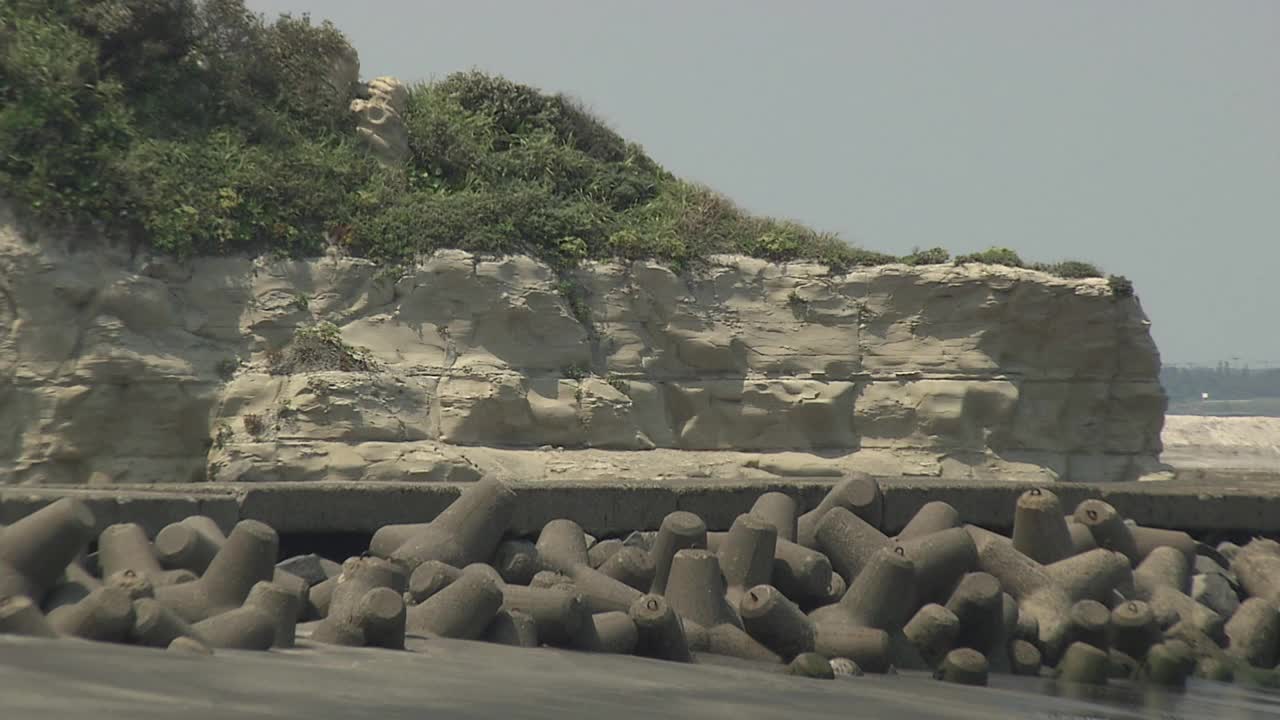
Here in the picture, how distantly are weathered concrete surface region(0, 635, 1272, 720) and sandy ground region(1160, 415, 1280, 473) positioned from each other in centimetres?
6084

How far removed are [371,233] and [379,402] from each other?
2016 mm

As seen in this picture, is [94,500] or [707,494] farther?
[707,494]

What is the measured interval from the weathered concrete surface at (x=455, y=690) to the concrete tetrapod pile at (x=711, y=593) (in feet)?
0.80

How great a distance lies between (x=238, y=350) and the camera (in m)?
15.3

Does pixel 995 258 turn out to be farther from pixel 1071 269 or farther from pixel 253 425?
pixel 253 425

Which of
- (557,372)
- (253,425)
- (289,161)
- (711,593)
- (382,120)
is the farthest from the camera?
(382,120)

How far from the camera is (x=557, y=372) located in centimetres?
1627

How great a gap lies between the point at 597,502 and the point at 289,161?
8231mm

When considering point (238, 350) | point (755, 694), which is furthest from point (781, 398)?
point (755, 694)

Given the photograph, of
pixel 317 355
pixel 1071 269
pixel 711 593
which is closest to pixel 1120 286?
pixel 1071 269

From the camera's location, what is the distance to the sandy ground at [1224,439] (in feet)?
228

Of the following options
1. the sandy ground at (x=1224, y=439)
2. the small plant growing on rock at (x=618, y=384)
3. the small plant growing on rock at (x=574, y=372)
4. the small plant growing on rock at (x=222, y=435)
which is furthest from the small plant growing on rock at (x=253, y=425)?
the sandy ground at (x=1224, y=439)

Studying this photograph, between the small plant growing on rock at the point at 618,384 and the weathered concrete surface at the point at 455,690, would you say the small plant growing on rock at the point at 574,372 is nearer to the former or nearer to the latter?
the small plant growing on rock at the point at 618,384

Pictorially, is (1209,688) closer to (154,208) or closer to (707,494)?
(707,494)
